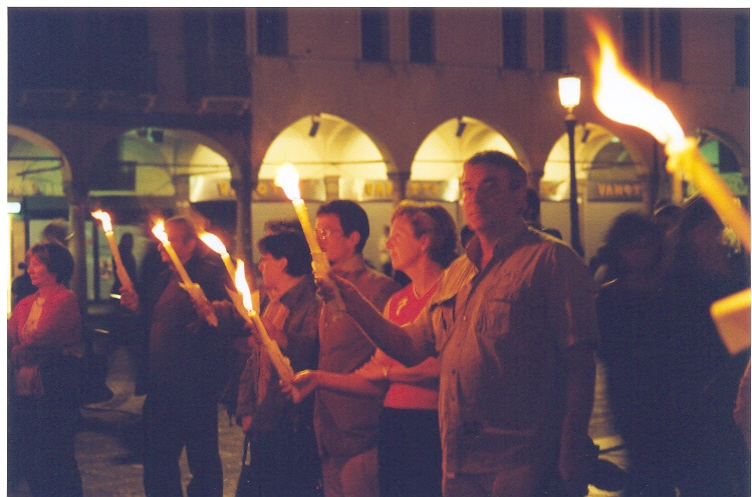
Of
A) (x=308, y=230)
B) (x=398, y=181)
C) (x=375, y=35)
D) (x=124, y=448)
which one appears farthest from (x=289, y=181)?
(x=398, y=181)

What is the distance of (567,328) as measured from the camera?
2.87 m

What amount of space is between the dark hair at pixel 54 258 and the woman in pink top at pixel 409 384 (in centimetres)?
240

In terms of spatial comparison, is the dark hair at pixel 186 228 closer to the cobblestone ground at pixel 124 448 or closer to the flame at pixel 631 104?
the cobblestone ground at pixel 124 448

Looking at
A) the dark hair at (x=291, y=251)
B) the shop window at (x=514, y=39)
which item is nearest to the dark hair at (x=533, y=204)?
the dark hair at (x=291, y=251)

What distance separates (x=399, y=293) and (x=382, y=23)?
1560cm

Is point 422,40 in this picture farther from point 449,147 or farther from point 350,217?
point 350,217

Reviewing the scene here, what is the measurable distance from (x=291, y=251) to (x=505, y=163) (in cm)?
183

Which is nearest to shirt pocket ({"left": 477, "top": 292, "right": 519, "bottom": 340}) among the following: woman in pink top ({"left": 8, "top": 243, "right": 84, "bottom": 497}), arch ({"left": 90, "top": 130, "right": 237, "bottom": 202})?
woman in pink top ({"left": 8, "top": 243, "right": 84, "bottom": 497})

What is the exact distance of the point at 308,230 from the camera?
99.9 inches

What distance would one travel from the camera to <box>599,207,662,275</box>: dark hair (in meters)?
5.18

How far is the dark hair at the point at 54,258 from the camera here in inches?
219

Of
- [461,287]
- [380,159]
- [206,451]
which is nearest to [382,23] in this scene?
[380,159]

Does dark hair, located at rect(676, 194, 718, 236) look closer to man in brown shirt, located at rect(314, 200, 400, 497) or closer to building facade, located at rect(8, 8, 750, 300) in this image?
man in brown shirt, located at rect(314, 200, 400, 497)

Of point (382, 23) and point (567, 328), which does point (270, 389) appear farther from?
point (382, 23)
